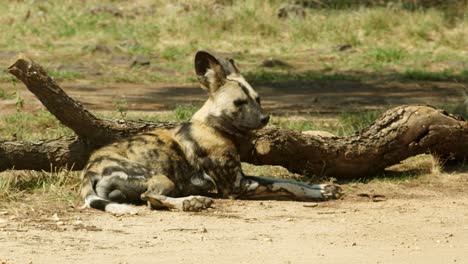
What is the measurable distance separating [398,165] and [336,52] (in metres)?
6.71

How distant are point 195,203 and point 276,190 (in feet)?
2.36

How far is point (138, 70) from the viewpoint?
1363 centimetres

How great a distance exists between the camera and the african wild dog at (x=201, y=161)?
6.57m

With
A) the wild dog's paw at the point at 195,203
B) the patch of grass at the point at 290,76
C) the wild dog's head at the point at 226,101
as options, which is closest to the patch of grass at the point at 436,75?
the patch of grass at the point at 290,76

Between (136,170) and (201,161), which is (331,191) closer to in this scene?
(201,161)

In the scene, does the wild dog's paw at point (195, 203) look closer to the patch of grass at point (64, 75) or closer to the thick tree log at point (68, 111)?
the thick tree log at point (68, 111)

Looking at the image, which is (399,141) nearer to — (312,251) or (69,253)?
(312,251)

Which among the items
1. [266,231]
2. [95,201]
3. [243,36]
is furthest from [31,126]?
[243,36]

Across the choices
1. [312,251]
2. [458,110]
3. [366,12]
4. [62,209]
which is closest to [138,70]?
[366,12]

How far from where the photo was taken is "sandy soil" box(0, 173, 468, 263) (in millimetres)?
5234

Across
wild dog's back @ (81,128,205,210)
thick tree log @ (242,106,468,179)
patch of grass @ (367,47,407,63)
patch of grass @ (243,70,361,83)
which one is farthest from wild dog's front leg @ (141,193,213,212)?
patch of grass @ (367,47,407,63)

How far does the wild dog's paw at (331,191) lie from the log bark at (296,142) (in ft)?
1.44

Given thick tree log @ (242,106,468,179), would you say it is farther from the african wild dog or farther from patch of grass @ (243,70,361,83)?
patch of grass @ (243,70,361,83)

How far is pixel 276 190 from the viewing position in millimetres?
6953
